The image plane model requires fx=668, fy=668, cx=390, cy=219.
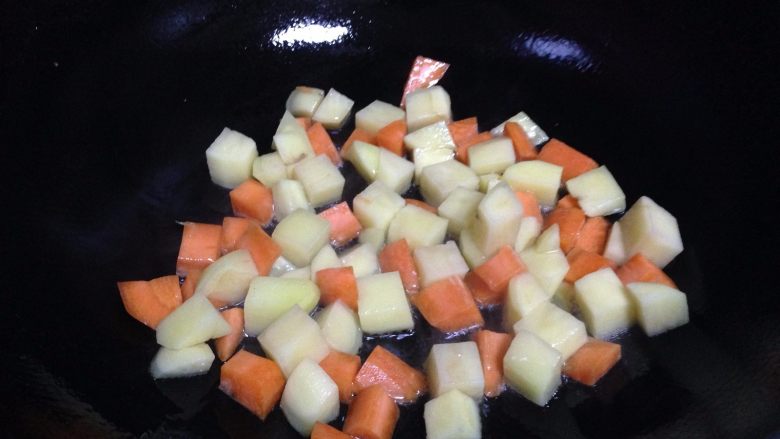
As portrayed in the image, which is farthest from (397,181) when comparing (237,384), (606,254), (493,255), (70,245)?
(70,245)

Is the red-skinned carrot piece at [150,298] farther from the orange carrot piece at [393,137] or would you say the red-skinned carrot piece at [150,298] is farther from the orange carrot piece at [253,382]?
the orange carrot piece at [393,137]

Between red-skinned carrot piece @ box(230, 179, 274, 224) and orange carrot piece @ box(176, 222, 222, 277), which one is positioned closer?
orange carrot piece @ box(176, 222, 222, 277)

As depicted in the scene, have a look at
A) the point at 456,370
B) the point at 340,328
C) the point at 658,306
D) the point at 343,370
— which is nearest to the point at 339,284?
the point at 340,328

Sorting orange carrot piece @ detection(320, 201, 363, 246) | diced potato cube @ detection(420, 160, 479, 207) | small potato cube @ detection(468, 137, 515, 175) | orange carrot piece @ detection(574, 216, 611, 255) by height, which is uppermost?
small potato cube @ detection(468, 137, 515, 175)

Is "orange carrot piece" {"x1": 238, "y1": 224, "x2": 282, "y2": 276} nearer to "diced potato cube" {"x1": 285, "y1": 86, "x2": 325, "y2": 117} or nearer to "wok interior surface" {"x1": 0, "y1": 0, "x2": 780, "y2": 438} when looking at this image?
"wok interior surface" {"x1": 0, "y1": 0, "x2": 780, "y2": 438}

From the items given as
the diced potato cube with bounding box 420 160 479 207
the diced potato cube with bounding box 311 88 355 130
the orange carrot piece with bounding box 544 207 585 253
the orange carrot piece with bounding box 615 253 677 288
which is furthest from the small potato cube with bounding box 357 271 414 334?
the diced potato cube with bounding box 311 88 355 130

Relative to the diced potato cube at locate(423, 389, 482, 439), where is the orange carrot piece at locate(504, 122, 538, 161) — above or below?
above

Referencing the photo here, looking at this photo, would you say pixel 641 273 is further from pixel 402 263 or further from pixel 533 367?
pixel 402 263
